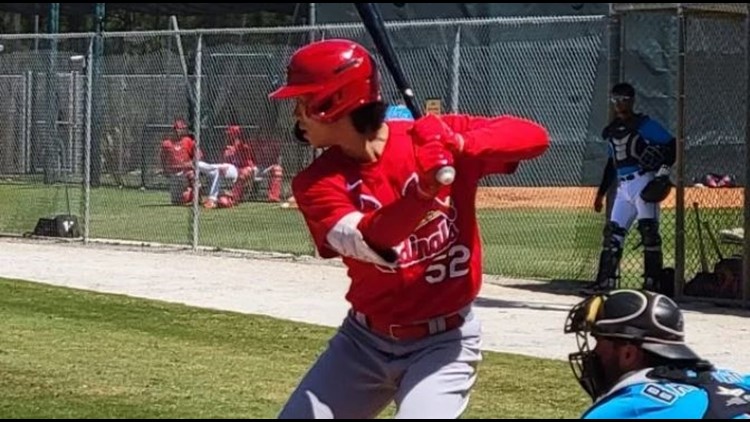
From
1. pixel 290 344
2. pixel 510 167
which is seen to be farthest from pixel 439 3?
pixel 510 167

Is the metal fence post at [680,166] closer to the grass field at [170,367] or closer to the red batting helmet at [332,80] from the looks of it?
the grass field at [170,367]

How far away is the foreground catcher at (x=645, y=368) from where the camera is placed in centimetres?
396

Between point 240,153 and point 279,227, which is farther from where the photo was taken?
point 279,227

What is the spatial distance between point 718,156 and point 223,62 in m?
6.78

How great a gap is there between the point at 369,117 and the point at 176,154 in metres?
15.5

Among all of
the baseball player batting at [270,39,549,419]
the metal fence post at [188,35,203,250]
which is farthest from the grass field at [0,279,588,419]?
the metal fence post at [188,35,203,250]

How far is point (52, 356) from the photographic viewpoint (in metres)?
9.95

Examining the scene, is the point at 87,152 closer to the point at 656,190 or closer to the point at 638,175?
the point at 638,175

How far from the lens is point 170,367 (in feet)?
31.6

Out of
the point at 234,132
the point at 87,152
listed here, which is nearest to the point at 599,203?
the point at 234,132

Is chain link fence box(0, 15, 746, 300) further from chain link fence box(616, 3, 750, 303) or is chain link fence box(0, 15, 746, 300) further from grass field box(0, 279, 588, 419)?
grass field box(0, 279, 588, 419)

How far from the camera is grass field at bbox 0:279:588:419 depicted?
823cm

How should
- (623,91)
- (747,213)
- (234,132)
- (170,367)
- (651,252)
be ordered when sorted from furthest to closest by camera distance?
1. (234,132)
2. (651,252)
3. (623,91)
4. (747,213)
5. (170,367)

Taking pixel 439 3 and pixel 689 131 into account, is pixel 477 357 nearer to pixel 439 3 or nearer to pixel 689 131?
pixel 689 131
